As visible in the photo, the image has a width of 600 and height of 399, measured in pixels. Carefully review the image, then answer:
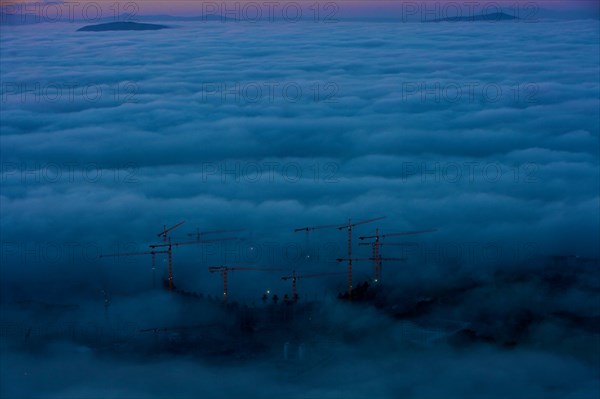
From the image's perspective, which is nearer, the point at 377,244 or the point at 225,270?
the point at 225,270

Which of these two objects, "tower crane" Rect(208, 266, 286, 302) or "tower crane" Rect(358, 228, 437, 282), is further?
"tower crane" Rect(358, 228, 437, 282)

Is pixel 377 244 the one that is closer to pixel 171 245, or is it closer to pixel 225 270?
pixel 225 270

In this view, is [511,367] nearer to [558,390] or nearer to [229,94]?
[558,390]

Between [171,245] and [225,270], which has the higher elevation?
[171,245]

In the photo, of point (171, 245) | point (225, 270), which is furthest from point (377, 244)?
point (171, 245)

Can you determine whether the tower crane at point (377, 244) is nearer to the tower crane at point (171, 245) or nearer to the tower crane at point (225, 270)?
the tower crane at point (225, 270)

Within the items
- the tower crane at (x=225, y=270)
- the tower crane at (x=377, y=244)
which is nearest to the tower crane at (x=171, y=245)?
the tower crane at (x=225, y=270)

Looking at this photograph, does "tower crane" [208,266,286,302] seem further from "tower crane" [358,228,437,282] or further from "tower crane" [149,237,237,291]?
"tower crane" [358,228,437,282]

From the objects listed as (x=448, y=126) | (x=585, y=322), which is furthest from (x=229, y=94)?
(x=585, y=322)

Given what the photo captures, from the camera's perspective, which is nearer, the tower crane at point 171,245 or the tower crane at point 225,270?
the tower crane at point 225,270

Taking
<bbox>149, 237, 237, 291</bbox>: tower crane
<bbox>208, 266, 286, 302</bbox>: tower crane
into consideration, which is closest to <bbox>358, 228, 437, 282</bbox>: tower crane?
<bbox>208, 266, 286, 302</bbox>: tower crane

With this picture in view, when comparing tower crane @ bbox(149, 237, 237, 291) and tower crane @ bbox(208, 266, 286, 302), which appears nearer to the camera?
tower crane @ bbox(208, 266, 286, 302)
